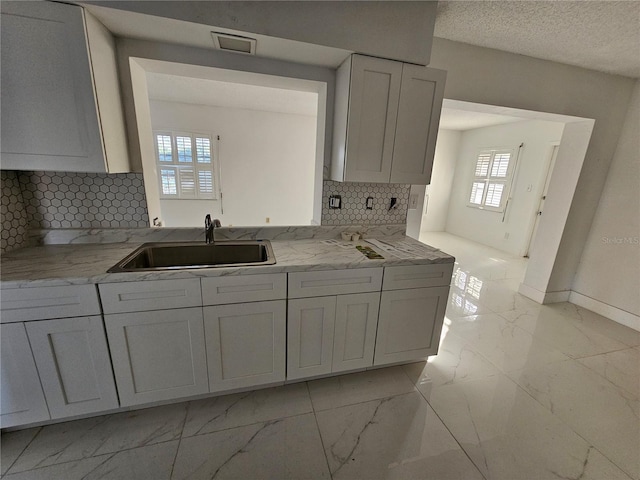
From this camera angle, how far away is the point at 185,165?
4852mm

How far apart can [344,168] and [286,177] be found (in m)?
3.78

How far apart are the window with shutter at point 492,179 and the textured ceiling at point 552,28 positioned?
2992 millimetres

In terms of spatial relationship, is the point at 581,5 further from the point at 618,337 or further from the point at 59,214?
the point at 59,214

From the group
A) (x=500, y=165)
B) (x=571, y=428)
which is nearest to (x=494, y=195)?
(x=500, y=165)

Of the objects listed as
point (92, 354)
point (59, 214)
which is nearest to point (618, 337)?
point (92, 354)

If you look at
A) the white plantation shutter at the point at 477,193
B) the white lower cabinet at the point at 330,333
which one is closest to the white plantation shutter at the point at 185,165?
the white lower cabinet at the point at 330,333

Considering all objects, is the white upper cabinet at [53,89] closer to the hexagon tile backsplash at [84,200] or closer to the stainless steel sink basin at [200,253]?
the hexagon tile backsplash at [84,200]

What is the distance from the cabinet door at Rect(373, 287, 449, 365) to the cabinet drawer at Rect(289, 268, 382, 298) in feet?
0.50

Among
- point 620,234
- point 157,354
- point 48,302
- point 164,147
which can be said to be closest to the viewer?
point 48,302

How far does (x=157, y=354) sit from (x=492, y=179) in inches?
248

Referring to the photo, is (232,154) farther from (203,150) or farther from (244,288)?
(244,288)

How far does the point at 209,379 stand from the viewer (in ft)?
5.04

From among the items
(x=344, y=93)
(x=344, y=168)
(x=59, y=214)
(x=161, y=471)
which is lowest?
(x=161, y=471)

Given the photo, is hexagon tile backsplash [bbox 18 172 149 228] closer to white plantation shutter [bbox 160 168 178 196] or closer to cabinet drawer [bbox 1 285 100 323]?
cabinet drawer [bbox 1 285 100 323]
